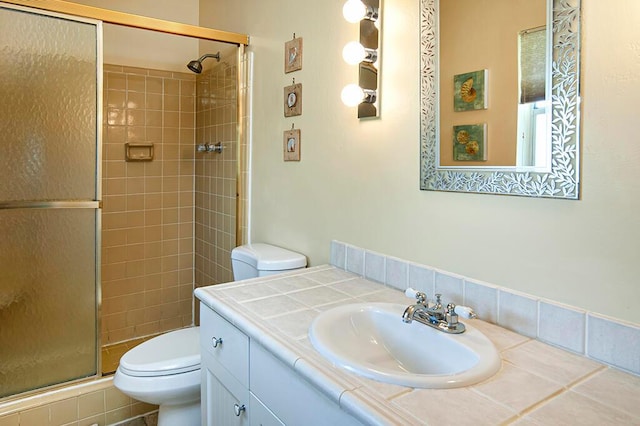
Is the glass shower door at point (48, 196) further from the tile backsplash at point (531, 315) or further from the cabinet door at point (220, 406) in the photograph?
the tile backsplash at point (531, 315)

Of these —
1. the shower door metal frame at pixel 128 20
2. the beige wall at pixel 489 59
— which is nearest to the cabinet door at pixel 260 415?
the beige wall at pixel 489 59

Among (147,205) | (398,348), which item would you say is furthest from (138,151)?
(398,348)

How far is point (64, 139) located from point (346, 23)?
139 cm

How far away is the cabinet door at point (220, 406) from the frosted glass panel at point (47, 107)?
1136 mm

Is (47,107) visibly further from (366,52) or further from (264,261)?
(366,52)

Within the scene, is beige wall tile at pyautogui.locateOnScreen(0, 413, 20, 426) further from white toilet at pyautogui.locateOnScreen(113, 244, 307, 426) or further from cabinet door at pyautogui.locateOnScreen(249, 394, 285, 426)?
cabinet door at pyautogui.locateOnScreen(249, 394, 285, 426)

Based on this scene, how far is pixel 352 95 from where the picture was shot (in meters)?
1.58

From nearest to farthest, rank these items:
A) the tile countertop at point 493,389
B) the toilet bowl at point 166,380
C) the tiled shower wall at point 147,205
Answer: the tile countertop at point 493,389 → the toilet bowl at point 166,380 → the tiled shower wall at point 147,205

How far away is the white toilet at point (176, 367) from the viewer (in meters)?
1.72

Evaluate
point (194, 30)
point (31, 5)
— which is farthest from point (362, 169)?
point (31, 5)

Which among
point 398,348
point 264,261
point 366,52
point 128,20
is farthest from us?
point 128,20

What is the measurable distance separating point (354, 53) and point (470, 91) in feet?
1.62

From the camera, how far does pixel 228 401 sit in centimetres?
133

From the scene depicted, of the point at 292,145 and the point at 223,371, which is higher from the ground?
the point at 292,145
